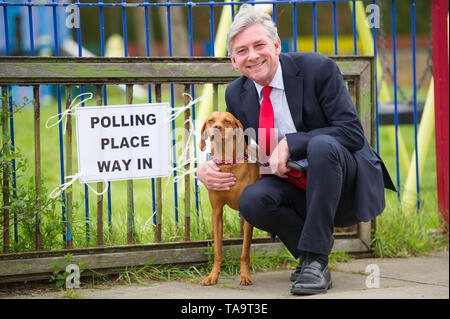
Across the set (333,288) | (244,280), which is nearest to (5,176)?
(244,280)

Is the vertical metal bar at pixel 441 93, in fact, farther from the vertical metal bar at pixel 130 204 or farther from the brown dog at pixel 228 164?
the vertical metal bar at pixel 130 204

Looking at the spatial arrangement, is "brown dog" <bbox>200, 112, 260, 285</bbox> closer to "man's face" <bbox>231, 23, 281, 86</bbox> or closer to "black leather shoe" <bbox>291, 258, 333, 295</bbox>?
"man's face" <bbox>231, 23, 281, 86</bbox>

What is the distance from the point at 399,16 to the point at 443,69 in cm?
2374

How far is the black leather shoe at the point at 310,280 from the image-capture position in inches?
120

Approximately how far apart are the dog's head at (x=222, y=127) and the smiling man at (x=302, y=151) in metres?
0.11

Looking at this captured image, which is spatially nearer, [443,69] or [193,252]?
[193,252]

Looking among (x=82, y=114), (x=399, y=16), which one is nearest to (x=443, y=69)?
(x=82, y=114)

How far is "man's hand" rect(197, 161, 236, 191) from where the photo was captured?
10.8 ft

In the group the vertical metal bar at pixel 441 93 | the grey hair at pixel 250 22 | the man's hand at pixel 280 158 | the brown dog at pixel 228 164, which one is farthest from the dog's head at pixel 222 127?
the vertical metal bar at pixel 441 93

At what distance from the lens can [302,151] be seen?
3.15 meters

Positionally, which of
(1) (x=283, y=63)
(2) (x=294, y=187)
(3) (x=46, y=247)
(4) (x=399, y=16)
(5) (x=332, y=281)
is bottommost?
(5) (x=332, y=281)

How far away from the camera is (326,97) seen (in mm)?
3232

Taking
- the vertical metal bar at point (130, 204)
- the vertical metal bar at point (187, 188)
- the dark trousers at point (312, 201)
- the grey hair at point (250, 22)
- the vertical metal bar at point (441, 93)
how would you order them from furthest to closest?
the vertical metal bar at point (441, 93), the vertical metal bar at point (187, 188), the vertical metal bar at point (130, 204), the grey hair at point (250, 22), the dark trousers at point (312, 201)

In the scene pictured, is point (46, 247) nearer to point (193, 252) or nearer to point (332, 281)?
point (193, 252)
